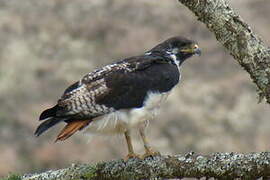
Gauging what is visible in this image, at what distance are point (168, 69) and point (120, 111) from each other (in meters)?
0.76

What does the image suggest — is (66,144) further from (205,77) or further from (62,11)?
(62,11)

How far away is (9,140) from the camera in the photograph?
19.0m

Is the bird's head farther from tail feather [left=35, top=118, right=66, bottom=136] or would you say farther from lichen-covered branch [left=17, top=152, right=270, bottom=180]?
lichen-covered branch [left=17, top=152, right=270, bottom=180]

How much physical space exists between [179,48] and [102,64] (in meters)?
14.0

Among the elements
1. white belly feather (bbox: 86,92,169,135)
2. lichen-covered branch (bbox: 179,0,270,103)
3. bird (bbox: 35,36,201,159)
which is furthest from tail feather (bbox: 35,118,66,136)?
lichen-covered branch (bbox: 179,0,270,103)

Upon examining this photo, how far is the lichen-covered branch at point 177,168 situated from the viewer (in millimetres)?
6766

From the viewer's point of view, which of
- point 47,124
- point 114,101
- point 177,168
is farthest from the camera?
point 114,101

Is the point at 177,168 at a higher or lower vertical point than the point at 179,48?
lower

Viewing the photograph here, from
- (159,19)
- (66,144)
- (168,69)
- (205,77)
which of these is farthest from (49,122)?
(159,19)

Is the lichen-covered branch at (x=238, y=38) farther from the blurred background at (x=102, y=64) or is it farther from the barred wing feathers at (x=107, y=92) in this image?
the blurred background at (x=102, y=64)

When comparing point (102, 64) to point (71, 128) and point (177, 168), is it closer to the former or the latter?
point (71, 128)

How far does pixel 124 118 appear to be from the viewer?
7.94 m

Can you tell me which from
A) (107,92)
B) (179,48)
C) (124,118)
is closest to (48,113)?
(107,92)

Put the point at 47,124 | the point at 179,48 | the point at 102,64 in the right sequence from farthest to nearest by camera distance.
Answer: the point at 102,64, the point at 179,48, the point at 47,124
